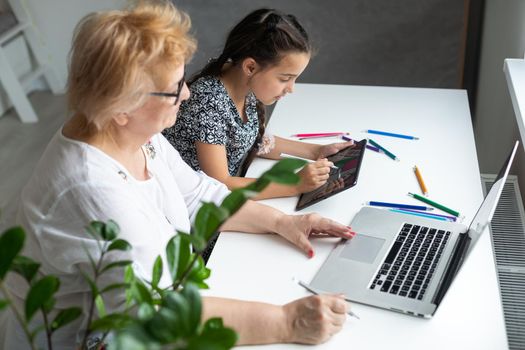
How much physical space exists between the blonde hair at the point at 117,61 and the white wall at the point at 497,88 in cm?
137

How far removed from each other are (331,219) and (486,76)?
1585mm

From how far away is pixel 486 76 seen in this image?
279cm

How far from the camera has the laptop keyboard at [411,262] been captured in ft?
4.22

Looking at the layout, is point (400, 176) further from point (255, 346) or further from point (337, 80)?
point (337, 80)

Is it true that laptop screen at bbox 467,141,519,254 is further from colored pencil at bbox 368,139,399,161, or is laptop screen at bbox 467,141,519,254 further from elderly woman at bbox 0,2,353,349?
colored pencil at bbox 368,139,399,161

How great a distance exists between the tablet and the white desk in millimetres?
25

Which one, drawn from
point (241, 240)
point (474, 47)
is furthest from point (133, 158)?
point (474, 47)

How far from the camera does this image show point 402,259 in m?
1.37

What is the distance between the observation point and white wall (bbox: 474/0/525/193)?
224cm

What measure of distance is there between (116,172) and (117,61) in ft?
0.68

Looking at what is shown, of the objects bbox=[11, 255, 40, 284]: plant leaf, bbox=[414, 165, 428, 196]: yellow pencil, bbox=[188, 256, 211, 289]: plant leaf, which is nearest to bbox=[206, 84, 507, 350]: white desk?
bbox=[414, 165, 428, 196]: yellow pencil

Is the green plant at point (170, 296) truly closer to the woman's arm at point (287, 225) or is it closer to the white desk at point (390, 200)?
the white desk at point (390, 200)

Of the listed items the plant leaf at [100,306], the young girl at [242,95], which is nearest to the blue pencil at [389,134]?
the young girl at [242,95]

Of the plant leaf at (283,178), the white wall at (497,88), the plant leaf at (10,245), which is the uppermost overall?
the plant leaf at (10,245)
